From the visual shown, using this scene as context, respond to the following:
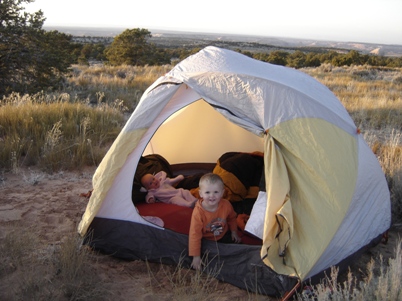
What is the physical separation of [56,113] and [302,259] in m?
5.16

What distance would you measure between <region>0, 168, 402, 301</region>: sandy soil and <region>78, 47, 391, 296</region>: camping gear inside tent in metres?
0.17

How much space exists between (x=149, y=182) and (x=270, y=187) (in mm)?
1869

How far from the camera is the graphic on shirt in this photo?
141 inches

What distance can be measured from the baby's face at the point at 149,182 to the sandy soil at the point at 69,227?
0.75 metres

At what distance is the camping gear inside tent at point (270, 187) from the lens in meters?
3.17

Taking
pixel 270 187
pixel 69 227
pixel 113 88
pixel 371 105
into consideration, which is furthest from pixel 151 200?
pixel 113 88

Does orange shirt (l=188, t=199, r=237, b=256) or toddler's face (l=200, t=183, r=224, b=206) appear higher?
toddler's face (l=200, t=183, r=224, b=206)

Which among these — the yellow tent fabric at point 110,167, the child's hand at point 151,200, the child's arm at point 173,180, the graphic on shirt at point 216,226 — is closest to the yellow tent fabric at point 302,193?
the graphic on shirt at point 216,226

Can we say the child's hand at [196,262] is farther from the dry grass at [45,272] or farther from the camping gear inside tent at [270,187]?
the dry grass at [45,272]

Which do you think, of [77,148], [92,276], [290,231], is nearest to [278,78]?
[290,231]

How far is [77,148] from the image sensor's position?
611 cm

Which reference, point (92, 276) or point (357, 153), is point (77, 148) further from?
point (357, 153)

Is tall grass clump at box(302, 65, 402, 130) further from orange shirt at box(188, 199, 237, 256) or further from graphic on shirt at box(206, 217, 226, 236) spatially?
graphic on shirt at box(206, 217, 226, 236)

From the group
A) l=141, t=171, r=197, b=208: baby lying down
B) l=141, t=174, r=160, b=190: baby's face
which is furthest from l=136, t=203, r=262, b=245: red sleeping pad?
l=141, t=174, r=160, b=190: baby's face
